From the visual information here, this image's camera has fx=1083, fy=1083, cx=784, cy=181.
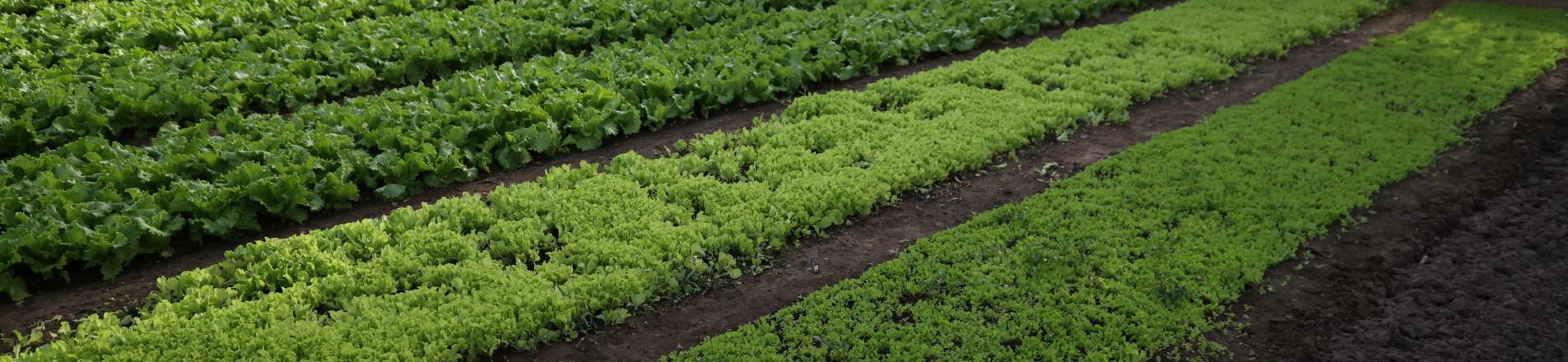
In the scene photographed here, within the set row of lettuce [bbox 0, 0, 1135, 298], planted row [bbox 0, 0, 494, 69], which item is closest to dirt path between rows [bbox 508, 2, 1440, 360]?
row of lettuce [bbox 0, 0, 1135, 298]

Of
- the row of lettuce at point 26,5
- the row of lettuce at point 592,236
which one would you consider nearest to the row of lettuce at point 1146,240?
the row of lettuce at point 592,236

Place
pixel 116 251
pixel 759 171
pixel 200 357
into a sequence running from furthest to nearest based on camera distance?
pixel 759 171, pixel 116 251, pixel 200 357

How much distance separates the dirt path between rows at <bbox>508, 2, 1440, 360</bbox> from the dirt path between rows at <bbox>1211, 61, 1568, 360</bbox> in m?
1.99

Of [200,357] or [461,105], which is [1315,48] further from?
[200,357]

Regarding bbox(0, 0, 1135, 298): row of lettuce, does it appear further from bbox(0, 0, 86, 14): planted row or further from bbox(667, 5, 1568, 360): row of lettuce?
bbox(0, 0, 86, 14): planted row

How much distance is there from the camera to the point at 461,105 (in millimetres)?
8719

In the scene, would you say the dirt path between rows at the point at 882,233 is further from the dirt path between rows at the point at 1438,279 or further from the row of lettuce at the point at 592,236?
the dirt path between rows at the point at 1438,279

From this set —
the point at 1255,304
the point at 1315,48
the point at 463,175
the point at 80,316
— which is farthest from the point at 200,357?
the point at 1315,48

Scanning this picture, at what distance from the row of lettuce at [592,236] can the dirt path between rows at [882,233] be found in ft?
0.39

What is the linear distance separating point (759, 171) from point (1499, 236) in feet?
17.4

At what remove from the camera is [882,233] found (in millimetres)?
7590

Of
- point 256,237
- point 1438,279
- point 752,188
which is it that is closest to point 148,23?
point 256,237

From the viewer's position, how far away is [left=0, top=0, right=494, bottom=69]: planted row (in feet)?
31.7

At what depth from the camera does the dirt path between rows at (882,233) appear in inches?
247
